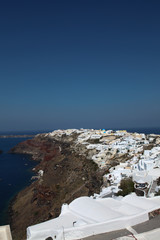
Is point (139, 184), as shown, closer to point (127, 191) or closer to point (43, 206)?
point (127, 191)

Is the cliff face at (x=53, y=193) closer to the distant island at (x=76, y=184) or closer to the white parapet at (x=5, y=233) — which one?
the distant island at (x=76, y=184)

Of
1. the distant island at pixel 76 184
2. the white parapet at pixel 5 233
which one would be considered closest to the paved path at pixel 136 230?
the white parapet at pixel 5 233

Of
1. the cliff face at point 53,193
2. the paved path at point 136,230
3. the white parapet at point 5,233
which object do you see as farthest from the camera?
the cliff face at point 53,193

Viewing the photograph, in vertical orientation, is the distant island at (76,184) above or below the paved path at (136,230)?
below

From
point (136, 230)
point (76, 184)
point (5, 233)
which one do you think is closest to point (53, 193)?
point (76, 184)

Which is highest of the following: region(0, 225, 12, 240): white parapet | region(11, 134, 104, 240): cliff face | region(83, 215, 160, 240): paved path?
region(83, 215, 160, 240): paved path

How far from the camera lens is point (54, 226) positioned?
6332 mm

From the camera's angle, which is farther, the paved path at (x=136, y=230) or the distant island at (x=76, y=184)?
the distant island at (x=76, y=184)

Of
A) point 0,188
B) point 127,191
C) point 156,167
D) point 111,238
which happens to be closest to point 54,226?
point 111,238

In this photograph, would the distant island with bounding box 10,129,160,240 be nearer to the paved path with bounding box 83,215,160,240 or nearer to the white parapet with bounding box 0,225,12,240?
the paved path with bounding box 83,215,160,240

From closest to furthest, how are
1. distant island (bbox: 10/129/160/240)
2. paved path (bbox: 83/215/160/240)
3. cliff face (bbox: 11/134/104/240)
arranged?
paved path (bbox: 83/215/160/240) → distant island (bbox: 10/129/160/240) → cliff face (bbox: 11/134/104/240)

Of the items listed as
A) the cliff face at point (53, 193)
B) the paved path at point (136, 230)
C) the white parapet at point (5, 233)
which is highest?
the paved path at point (136, 230)

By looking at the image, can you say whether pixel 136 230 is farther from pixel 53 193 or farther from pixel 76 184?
pixel 53 193

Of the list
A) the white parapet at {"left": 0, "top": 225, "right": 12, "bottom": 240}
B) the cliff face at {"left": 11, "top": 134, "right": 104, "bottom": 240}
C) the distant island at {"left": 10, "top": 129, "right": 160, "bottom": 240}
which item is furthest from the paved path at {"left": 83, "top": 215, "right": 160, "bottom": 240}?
the cliff face at {"left": 11, "top": 134, "right": 104, "bottom": 240}
